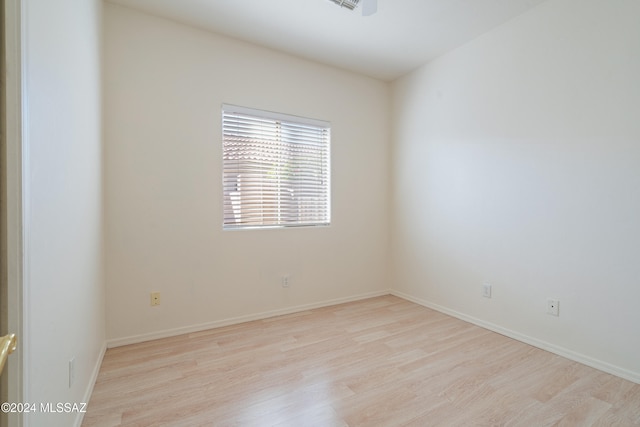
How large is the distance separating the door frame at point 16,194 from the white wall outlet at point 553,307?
9.78 ft

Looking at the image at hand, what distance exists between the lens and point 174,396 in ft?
5.35

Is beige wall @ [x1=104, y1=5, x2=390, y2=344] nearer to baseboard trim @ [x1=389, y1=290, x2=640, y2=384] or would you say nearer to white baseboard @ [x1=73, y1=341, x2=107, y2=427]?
white baseboard @ [x1=73, y1=341, x2=107, y2=427]

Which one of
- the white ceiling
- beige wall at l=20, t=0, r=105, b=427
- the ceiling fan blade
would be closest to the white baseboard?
beige wall at l=20, t=0, r=105, b=427

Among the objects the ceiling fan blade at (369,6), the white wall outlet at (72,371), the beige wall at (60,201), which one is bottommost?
the white wall outlet at (72,371)

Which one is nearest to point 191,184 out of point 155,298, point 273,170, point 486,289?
point 273,170

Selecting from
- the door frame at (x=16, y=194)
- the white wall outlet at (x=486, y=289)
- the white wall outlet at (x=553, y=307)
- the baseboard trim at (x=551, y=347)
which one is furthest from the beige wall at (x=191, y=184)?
the white wall outlet at (x=553, y=307)

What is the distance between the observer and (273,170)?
9.58ft

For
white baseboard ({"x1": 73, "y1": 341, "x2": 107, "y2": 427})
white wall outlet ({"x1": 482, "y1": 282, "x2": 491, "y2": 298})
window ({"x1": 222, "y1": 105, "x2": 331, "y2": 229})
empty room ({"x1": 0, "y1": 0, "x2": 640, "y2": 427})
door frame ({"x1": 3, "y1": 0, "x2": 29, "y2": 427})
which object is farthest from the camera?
window ({"x1": 222, "y1": 105, "x2": 331, "y2": 229})

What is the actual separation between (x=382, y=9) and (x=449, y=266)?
2.46m

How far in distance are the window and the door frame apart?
181 cm

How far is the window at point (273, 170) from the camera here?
8.88 feet

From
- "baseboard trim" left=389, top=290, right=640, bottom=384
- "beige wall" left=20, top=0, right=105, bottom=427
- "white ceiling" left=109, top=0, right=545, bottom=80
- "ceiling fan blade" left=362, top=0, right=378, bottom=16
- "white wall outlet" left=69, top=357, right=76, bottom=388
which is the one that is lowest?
"baseboard trim" left=389, top=290, right=640, bottom=384

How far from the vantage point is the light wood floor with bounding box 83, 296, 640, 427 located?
1.47m

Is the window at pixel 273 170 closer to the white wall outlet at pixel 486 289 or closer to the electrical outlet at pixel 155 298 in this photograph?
the electrical outlet at pixel 155 298
